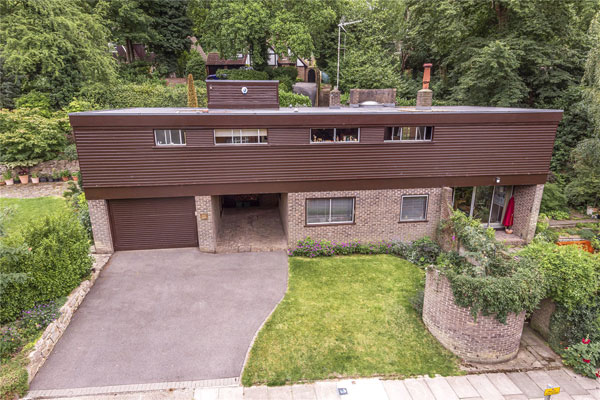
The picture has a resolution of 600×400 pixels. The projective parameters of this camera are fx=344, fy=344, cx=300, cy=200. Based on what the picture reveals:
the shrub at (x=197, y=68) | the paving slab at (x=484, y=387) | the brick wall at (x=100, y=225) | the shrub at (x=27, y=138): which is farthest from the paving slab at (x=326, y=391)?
the shrub at (x=197, y=68)

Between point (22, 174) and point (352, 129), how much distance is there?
67.0 ft

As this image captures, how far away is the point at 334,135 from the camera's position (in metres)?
13.3

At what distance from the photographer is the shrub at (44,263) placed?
8484 millimetres

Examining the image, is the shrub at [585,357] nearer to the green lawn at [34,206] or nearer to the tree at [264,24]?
the green lawn at [34,206]

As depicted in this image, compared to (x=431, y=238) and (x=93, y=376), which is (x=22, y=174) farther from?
(x=431, y=238)

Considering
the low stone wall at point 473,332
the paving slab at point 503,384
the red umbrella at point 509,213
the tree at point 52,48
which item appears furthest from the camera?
the tree at point 52,48

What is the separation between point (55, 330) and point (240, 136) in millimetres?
7999

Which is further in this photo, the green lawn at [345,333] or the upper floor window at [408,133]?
the upper floor window at [408,133]

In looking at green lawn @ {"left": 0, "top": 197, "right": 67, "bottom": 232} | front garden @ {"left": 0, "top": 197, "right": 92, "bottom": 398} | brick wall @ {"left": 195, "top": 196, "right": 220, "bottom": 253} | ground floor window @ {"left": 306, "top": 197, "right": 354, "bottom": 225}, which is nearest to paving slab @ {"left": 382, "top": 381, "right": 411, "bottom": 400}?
ground floor window @ {"left": 306, "top": 197, "right": 354, "bottom": 225}

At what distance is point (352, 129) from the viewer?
13.3 metres

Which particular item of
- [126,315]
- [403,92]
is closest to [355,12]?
[403,92]

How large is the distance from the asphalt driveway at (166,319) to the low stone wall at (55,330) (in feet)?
0.51

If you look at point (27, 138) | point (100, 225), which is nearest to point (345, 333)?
point (100, 225)

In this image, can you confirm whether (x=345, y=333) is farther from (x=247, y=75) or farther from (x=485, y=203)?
(x=247, y=75)
